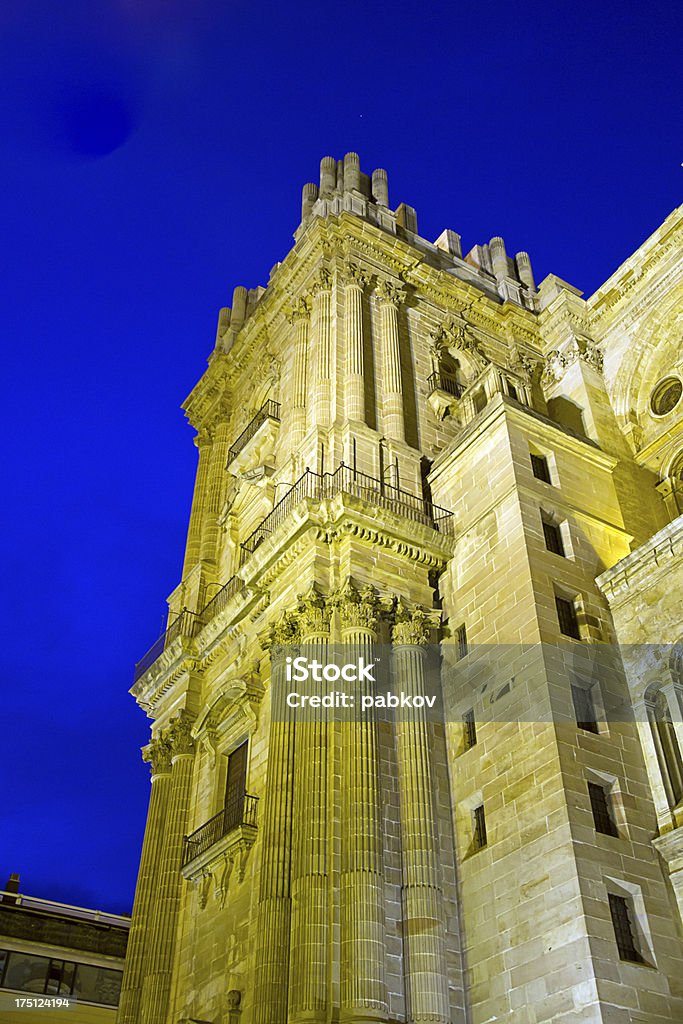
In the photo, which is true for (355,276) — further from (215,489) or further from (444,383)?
(215,489)

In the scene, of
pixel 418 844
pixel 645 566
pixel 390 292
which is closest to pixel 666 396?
pixel 390 292

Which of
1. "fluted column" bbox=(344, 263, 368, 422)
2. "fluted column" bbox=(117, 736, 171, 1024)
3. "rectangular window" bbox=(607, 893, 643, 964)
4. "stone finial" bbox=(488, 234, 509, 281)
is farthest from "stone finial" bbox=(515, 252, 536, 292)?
"rectangular window" bbox=(607, 893, 643, 964)

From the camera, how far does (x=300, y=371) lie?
1359 inches

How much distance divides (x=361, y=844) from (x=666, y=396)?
21018mm

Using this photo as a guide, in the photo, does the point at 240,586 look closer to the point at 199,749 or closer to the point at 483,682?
the point at 199,749

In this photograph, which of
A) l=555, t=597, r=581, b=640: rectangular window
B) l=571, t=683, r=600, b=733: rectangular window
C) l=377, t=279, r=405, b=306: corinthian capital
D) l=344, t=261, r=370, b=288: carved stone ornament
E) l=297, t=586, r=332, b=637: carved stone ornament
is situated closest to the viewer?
l=571, t=683, r=600, b=733: rectangular window

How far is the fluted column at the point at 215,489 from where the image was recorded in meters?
37.0

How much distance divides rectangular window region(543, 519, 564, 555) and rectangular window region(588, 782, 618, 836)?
694 cm

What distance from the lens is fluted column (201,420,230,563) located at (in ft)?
121

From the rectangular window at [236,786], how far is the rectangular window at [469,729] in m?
6.17

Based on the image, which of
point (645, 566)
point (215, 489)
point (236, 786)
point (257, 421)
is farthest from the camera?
point (215, 489)

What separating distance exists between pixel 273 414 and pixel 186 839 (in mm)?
15603

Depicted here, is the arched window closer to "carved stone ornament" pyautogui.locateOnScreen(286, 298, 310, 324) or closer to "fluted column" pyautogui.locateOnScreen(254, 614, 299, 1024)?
"fluted column" pyautogui.locateOnScreen(254, 614, 299, 1024)

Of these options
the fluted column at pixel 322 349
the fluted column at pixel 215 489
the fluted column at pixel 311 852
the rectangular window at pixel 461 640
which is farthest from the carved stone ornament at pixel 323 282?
the rectangular window at pixel 461 640
